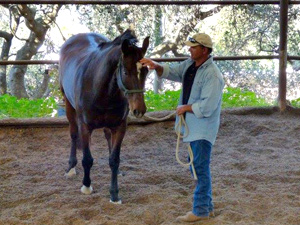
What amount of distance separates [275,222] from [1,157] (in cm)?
300

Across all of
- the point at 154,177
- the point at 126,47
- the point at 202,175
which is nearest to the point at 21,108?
the point at 154,177

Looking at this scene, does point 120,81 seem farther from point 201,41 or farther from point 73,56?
point 73,56

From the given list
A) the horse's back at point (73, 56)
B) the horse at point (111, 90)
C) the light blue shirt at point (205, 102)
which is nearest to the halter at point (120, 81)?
the horse at point (111, 90)

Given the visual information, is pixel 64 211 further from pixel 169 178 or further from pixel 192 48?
pixel 192 48

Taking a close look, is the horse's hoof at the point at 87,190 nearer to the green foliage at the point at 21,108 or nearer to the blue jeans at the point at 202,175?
the blue jeans at the point at 202,175

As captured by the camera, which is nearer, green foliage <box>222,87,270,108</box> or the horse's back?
the horse's back

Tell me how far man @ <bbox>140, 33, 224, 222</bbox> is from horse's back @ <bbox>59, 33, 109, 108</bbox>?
132 centimetres

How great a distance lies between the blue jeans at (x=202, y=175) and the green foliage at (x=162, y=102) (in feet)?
10.5

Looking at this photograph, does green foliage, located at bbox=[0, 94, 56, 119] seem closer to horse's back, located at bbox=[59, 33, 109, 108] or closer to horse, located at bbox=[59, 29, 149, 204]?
horse's back, located at bbox=[59, 33, 109, 108]

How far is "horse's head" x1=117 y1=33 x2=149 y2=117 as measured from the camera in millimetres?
3053

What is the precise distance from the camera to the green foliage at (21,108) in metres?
6.08

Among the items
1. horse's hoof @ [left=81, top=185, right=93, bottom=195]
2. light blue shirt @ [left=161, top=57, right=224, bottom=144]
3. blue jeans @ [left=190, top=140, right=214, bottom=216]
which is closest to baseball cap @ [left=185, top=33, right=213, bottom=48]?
light blue shirt @ [left=161, top=57, right=224, bottom=144]

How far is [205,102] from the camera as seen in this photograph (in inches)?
112

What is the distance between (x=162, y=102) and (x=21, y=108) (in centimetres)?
187
